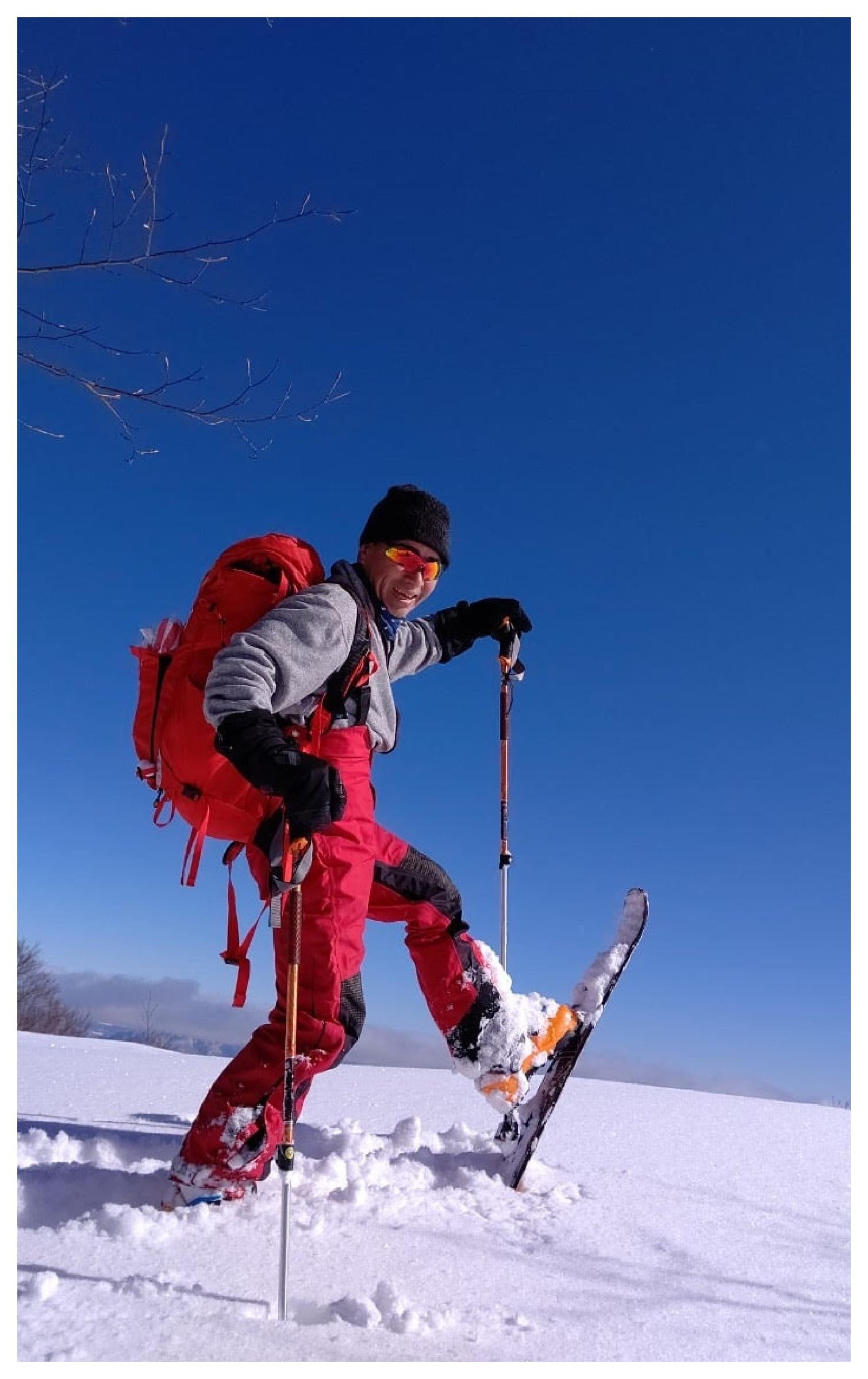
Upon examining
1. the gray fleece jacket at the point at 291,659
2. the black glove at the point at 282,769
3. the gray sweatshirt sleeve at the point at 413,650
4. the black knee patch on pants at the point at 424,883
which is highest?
the gray sweatshirt sleeve at the point at 413,650

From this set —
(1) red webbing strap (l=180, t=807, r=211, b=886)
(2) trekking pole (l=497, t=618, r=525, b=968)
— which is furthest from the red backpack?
(2) trekking pole (l=497, t=618, r=525, b=968)

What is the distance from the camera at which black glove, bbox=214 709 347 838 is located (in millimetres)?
2629

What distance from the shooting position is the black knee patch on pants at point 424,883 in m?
3.64

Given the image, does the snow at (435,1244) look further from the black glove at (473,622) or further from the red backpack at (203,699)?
the black glove at (473,622)

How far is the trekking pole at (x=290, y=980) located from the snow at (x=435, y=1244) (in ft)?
0.88

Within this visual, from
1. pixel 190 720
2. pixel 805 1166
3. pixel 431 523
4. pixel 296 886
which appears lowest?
pixel 805 1166

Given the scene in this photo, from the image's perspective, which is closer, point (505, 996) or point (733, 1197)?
point (733, 1197)

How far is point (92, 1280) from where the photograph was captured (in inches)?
87.7

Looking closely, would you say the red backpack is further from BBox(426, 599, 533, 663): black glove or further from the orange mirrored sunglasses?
BBox(426, 599, 533, 663): black glove

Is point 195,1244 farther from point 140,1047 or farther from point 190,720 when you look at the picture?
point 140,1047

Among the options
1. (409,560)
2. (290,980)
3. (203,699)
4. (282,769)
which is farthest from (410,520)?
(290,980)

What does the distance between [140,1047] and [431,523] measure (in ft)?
16.2

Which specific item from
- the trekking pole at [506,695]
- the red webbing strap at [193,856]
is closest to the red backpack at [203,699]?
the red webbing strap at [193,856]

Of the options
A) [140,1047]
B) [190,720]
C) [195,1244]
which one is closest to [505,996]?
[195,1244]
